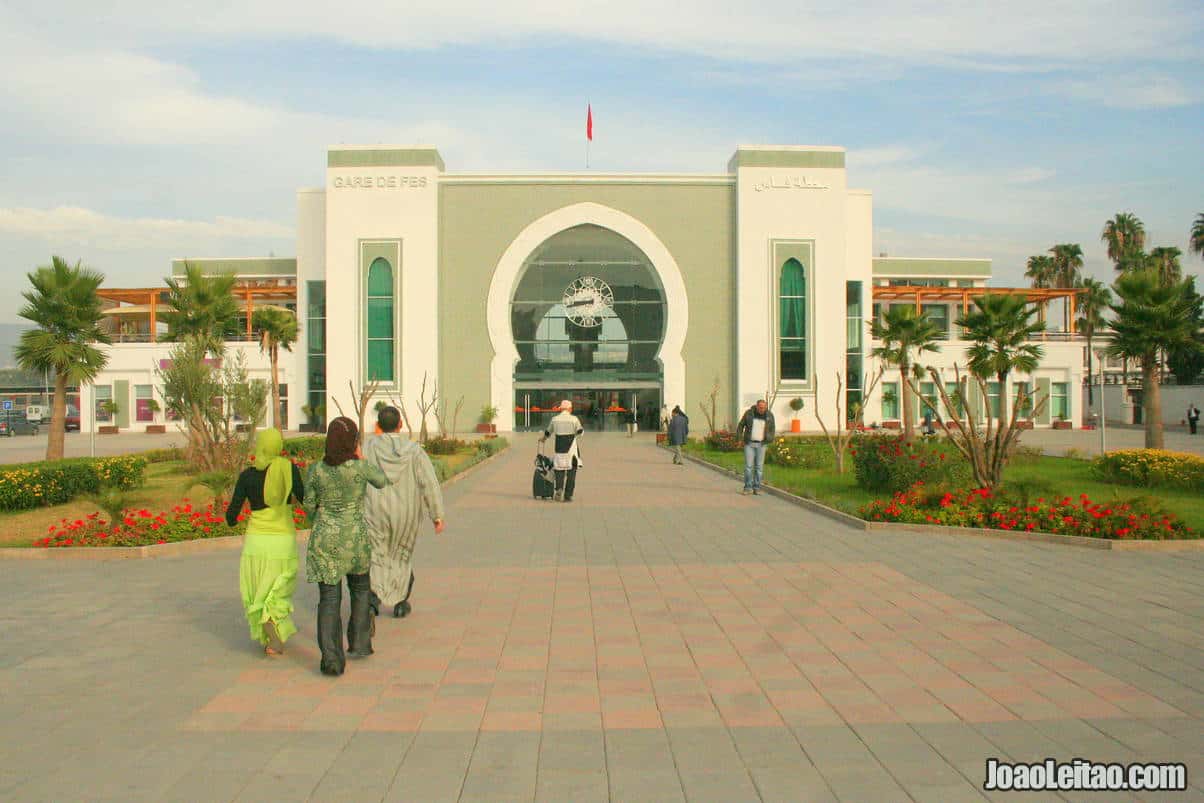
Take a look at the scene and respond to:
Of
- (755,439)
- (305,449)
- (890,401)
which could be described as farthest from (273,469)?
(890,401)

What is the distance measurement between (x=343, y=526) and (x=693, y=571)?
441 cm

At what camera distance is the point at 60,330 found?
2358 cm

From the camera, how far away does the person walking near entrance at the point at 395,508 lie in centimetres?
711

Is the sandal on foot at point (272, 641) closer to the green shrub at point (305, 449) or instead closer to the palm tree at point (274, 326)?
the green shrub at point (305, 449)

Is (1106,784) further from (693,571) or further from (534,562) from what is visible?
(534,562)

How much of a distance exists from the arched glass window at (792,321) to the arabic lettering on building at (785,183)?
372 cm

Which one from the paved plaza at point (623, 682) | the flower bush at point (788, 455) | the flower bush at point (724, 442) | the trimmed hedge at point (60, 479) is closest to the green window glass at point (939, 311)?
the flower bush at point (724, 442)

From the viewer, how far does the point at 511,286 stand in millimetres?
47656

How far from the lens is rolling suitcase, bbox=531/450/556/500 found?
55.2 feet

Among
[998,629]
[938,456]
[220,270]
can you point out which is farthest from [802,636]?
[220,270]

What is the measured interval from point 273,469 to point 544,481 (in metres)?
10.6

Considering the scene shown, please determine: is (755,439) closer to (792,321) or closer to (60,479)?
(60,479)

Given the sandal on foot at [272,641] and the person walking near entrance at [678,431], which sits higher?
the person walking near entrance at [678,431]

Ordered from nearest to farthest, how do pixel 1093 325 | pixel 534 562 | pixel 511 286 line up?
pixel 534 562 → pixel 511 286 → pixel 1093 325
